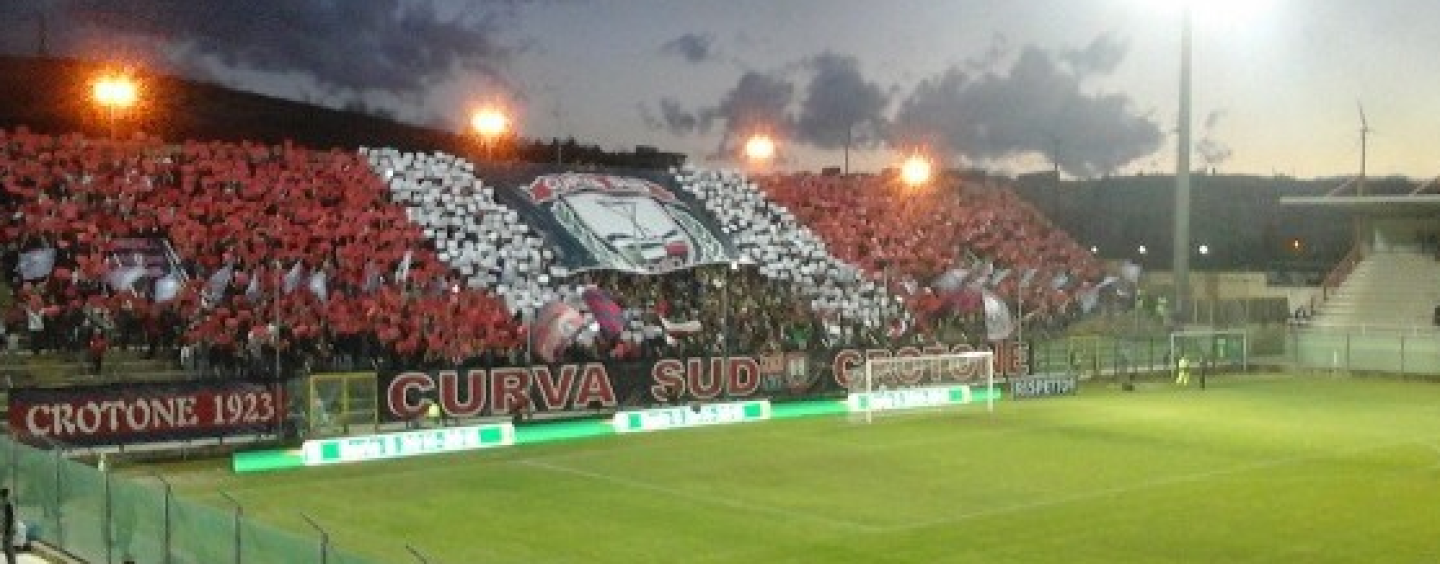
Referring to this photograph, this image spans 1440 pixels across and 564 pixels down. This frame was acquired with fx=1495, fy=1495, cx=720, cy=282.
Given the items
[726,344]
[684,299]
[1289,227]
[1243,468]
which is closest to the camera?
[1243,468]

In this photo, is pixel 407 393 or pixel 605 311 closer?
pixel 407 393

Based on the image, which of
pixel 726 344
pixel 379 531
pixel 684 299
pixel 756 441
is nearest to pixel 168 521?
pixel 379 531

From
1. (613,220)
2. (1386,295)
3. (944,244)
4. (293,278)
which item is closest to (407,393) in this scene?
(293,278)

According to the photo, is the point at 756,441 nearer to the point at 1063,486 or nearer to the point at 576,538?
the point at 1063,486

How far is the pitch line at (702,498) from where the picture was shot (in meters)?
22.7

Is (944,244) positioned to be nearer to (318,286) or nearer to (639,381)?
(639,381)

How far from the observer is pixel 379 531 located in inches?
874


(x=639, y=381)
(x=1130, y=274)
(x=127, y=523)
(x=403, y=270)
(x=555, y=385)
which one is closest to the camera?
(x=127, y=523)

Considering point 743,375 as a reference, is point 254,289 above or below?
Answer: above

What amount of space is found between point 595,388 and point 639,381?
1348mm

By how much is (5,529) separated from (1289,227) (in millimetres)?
113428

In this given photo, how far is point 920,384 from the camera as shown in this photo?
1619 inches

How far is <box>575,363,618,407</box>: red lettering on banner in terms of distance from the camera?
121ft

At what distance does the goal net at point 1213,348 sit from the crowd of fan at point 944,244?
457 centimetres
